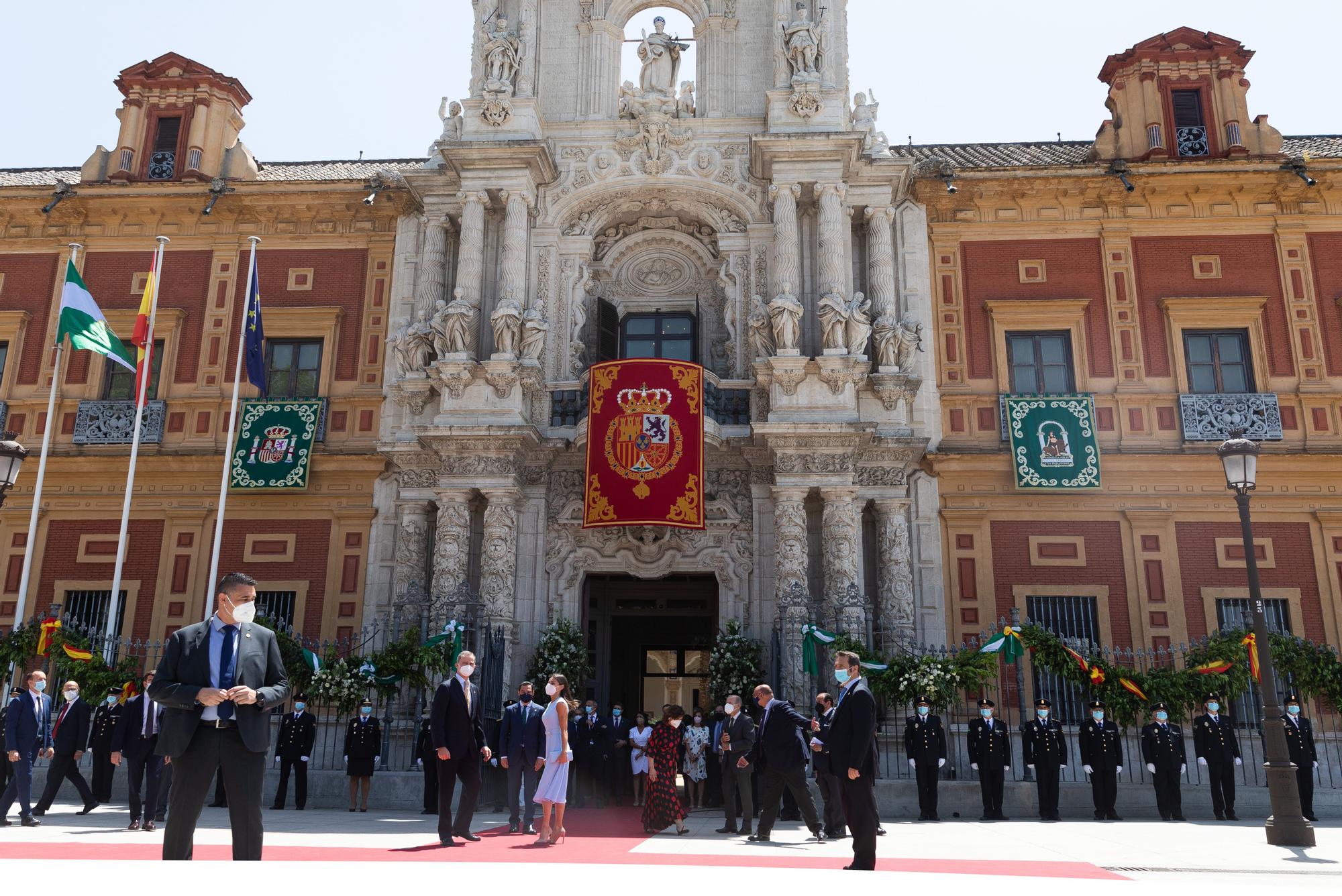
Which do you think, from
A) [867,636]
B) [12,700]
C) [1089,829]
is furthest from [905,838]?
[12,700]

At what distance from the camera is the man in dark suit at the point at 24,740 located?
12.5 meters

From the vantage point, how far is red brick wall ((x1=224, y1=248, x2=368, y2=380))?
2225cm

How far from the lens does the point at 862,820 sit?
28.8 ft

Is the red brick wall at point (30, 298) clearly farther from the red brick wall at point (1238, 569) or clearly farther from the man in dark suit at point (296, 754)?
the red brick wall at point (1238, 569)

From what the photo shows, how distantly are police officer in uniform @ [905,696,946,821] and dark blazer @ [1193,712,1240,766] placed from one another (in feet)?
11.6

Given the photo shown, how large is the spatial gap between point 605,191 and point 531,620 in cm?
835

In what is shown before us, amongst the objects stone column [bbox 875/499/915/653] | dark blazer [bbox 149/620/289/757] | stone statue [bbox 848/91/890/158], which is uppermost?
stone statue [bbox 848/91/890/158]

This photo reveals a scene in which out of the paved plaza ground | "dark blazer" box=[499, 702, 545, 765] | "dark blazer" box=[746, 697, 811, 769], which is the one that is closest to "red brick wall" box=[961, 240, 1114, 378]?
the paved plaza ground

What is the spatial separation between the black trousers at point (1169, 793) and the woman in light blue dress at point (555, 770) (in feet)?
28.3

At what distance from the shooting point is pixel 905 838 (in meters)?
12.2

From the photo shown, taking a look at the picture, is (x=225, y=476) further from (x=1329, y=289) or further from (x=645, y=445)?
(x=1329, y=289)

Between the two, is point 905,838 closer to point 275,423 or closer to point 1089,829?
point 1089,829

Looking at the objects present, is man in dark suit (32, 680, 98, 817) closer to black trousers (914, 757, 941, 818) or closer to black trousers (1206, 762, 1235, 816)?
black trousers (914, 757, 941, 818)

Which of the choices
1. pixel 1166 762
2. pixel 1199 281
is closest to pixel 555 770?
pixel 1166 762
